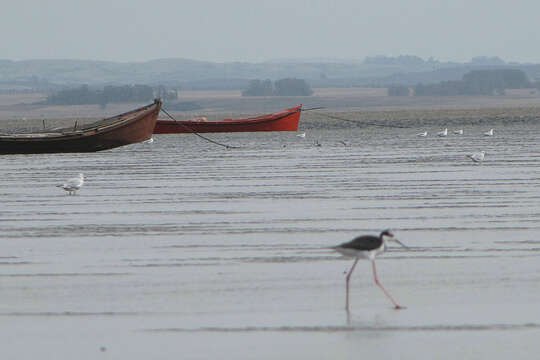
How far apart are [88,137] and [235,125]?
13.2 meters

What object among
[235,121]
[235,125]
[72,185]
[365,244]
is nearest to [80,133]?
[72,185]

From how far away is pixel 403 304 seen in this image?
9508 millimetres

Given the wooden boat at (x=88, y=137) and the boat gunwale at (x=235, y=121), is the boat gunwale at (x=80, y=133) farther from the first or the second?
the boat gunwale at (x=235, y=121)

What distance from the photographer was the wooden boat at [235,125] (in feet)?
141

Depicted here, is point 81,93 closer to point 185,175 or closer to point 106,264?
point 185,175

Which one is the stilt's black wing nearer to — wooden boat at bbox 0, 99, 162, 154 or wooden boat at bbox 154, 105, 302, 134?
wooden boat at bbox 0, 99, 162, 154

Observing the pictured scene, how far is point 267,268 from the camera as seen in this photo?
11.2 metres

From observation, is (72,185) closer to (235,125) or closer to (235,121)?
(235,121)

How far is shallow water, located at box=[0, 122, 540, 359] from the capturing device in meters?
8.43

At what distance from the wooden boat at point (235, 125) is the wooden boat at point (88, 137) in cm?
937

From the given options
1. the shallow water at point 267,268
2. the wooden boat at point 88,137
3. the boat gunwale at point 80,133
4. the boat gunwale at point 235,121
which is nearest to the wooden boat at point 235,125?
the boat gunwale at point 235,121

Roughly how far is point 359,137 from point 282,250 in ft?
105

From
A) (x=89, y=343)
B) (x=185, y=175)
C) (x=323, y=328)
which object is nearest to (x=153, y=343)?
(x=89, y=343)

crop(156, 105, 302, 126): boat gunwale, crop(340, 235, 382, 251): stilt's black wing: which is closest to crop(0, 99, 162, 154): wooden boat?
crop(156, 105, 302, 126): boat gunwale
